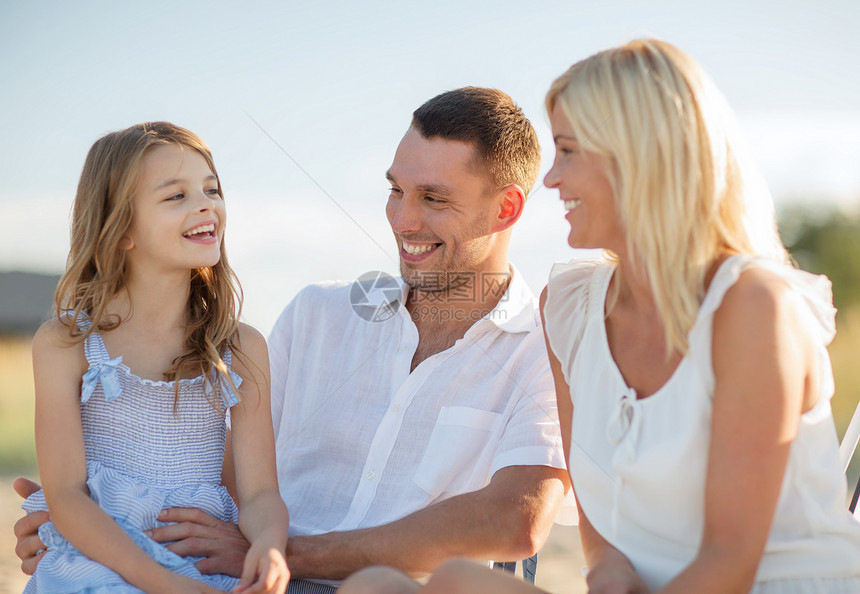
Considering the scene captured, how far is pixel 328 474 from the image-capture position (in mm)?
2570

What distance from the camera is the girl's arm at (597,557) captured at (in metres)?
1.65

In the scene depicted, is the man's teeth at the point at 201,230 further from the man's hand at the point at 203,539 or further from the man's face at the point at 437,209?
the man's face at the point at 437,209

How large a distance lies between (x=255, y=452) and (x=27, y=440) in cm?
976

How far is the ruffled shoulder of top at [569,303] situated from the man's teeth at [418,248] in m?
0.73

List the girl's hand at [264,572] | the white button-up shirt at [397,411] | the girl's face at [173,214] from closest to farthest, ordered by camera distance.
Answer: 1. the girl's hand at [264,572]
2. the girl's face at [173,214]
3. the white button-up shirt at [397,411]

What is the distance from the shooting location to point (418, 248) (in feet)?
9.46

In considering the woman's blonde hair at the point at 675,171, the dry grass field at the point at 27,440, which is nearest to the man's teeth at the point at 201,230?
the woman's blonde hair at the point at 675,171

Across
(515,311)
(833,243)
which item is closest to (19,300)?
(515,311)

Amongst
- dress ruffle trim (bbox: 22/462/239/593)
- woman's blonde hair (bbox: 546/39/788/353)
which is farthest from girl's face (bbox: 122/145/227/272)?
woman's blonde hair (bbox: 546/39/788/353)

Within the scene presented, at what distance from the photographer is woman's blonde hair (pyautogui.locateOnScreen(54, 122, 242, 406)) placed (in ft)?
7.09

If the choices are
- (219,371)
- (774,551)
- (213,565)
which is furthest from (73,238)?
(774,551)

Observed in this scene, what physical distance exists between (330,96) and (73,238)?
5151mm

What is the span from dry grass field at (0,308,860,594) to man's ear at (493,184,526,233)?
139 cm

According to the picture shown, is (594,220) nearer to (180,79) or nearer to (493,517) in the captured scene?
(493,517)
